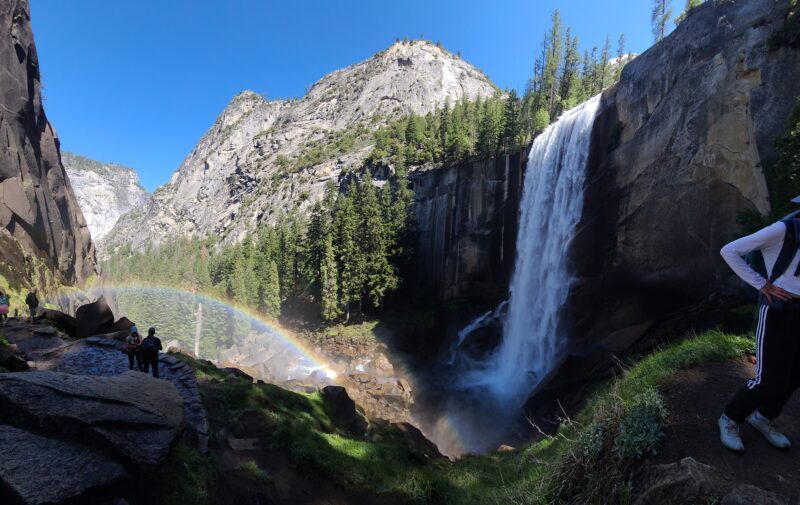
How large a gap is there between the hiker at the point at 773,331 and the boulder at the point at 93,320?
20.8m

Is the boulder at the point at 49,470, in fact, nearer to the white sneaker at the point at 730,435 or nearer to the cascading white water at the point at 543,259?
the white sneaker at the point at 730,435

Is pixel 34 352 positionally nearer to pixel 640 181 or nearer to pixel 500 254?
pixel 640 181

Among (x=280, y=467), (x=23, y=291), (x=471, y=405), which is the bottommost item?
(x=471, y=405)

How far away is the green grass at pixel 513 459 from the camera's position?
4055mm

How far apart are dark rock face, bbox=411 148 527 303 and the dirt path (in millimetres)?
31236

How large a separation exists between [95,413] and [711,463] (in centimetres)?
708

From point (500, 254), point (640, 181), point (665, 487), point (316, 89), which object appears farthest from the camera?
point (316, 89)

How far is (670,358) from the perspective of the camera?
20.5 ft

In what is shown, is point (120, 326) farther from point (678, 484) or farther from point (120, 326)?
point (678, 484)

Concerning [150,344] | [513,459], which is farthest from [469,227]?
[150,344]

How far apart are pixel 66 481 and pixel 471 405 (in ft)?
81.9

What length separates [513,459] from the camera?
11.1 m

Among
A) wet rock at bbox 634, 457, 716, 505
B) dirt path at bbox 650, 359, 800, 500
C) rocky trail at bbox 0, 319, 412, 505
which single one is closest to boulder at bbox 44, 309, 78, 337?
rocky trail at bbox 0, 319, 412, 505

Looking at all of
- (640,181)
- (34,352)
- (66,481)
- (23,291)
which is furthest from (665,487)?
(23,291)
